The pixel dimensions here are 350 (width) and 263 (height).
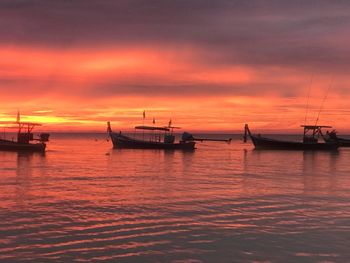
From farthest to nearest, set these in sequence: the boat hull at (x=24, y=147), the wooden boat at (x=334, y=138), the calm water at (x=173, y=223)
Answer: the wooden boat at (x=334, y=138), the boat hull at (x=24, y=147), the calm water at (x=173, y=223)

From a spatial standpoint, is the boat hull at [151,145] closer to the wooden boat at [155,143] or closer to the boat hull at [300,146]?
the wooden boat at [155,143]

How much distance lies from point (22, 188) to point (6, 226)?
10.4 meters

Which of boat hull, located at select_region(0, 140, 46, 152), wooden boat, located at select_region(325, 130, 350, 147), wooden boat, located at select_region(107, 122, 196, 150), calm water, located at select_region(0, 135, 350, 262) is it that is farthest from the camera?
wooden boat, located at select_region(325, 130, 350, 147)

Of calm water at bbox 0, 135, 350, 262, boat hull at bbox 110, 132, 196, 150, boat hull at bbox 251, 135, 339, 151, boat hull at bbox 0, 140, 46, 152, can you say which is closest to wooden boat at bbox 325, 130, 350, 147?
boat hull at bbox 251, 135, 339, 151

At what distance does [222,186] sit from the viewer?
2531cm

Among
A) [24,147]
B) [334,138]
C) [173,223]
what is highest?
[334,138]

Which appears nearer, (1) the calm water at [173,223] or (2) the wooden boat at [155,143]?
(1) the calm water at [173,223]

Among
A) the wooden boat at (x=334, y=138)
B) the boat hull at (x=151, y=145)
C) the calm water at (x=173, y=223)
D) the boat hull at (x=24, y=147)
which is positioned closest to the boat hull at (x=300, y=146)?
the wooden boat at (x=334, y=138)

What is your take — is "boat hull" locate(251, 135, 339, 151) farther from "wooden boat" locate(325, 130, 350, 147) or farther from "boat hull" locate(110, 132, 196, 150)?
"boat hull" locate(110, 132, 196, 150)

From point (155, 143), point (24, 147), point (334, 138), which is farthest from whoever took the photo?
point (334, 138)

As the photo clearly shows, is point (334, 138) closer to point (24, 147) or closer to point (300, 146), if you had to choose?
point (300, 146)

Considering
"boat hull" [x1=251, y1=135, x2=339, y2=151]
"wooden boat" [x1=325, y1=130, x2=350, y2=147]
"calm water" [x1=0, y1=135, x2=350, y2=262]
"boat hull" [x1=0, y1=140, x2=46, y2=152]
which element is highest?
"wooden boat" [x1=325, y1=130, x2=350, y2=147]

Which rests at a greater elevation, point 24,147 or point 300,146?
point 300,146

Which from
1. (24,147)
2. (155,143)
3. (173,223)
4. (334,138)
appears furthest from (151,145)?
(173,223)
